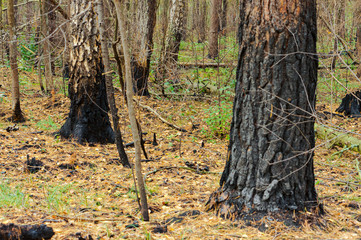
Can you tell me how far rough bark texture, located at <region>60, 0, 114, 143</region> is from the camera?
5.60m

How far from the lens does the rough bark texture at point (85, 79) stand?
18.4 ft

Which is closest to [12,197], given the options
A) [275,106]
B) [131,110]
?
[131,110]

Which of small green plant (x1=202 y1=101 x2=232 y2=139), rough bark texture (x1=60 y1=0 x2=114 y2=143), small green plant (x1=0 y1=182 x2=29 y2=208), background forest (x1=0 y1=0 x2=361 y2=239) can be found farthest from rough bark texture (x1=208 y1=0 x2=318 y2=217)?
small green plant (x1=202 y1=101 x2=232 y2=139)

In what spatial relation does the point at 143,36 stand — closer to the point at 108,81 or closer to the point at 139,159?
the point at 108,81

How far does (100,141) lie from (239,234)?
12.9 ft

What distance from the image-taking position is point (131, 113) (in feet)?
9.20

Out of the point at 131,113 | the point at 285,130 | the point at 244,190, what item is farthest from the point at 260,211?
the point at 131,113

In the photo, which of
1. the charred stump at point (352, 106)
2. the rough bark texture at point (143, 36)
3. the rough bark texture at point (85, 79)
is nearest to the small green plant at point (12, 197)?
the rough bark texture at point (85, 79)

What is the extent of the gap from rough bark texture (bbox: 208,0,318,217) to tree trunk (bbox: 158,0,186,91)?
259 inches

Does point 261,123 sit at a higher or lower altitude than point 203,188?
higher

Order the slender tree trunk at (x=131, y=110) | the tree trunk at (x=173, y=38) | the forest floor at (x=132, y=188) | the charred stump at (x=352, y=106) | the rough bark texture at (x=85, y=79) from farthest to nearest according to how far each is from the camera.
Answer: the tree trunk at (x=173, y=38) < the charred stump at (x=352, y=106) < the rough bark texture at (x=85, y=79) < the forest floor at (x=132, y=188) < the slender tree trunk at (x=131, y=110)

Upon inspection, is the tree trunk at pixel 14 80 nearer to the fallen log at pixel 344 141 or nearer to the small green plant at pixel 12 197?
the small green plant at pixel 12 197

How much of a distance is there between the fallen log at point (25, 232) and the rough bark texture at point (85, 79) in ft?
11.5

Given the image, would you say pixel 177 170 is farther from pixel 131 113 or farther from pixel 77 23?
pixel 77 23
